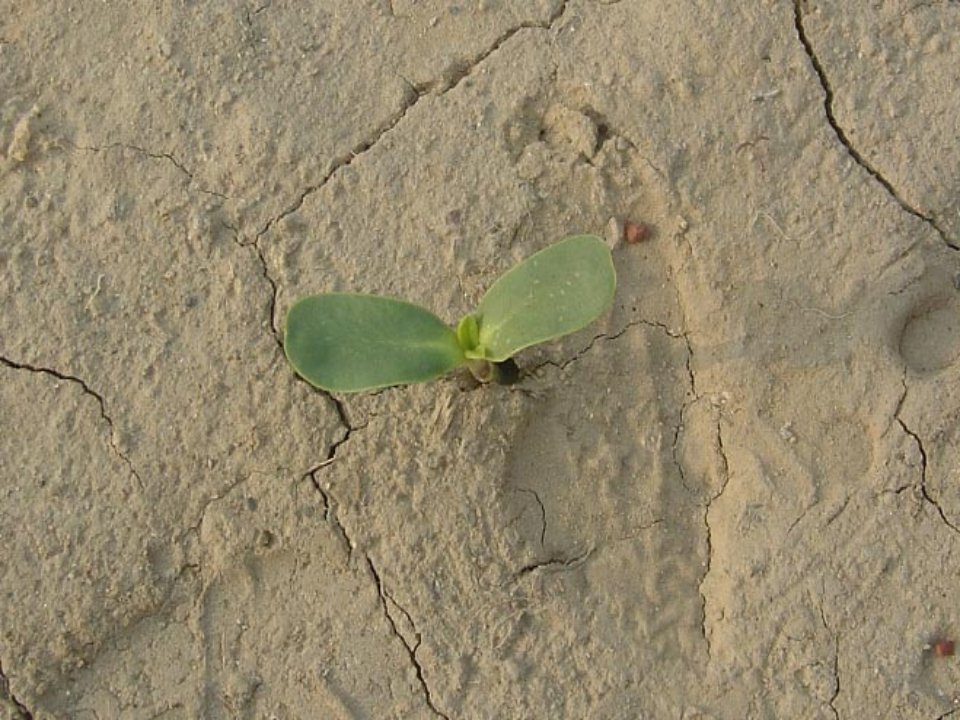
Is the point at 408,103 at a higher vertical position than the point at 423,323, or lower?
higher

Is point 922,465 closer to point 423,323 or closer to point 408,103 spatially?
point 423,323

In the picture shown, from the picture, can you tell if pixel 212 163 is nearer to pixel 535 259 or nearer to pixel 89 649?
pixel 535 259

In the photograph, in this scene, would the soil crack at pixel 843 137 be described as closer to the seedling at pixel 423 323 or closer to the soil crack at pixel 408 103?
the soil crack at pixel 408 103

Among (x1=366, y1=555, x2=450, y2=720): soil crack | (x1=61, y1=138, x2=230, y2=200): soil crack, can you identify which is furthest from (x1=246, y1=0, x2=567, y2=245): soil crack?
(x1=366, y1=555, x2=450, y2=720): soil crack

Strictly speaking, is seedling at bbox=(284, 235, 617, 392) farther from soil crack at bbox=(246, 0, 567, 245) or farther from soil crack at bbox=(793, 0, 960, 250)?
soil crack at bbox=(793, 0, 960, 250)

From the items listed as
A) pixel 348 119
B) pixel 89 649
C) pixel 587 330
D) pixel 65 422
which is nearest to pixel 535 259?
pixel 587 330

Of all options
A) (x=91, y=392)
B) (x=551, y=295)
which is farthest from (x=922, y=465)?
(x=91, y=392)
